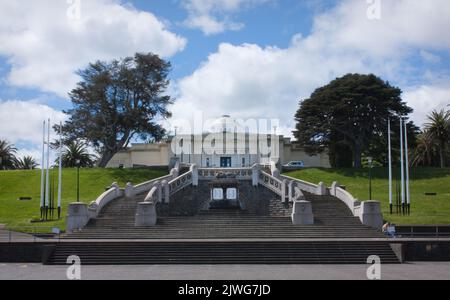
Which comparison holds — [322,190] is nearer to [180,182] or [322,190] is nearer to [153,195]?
[180,182]

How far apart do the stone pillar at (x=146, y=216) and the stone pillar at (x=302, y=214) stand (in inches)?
322

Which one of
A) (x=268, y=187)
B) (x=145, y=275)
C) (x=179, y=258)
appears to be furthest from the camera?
(x=268, y=187)

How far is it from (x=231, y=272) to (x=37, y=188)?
37.3m

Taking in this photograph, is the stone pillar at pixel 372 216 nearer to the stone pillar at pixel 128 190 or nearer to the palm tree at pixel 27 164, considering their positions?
the stone pillar at pixel 128 190

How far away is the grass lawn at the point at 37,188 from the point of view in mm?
39062

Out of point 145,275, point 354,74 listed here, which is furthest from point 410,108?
point 145,275

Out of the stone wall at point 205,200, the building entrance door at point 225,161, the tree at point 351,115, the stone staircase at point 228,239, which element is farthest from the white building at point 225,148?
the stone staircase at point 228,239

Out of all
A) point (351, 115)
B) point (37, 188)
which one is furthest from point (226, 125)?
point (37, 188)

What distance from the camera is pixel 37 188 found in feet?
179

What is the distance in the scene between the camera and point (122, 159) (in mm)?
79750

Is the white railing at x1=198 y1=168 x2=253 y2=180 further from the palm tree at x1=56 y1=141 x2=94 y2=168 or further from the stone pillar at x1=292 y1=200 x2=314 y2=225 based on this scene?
the palm tree at x1=56 y1=141 x2=94 y2=168

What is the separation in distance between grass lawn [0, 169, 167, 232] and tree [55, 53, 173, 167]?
548 centimetres
